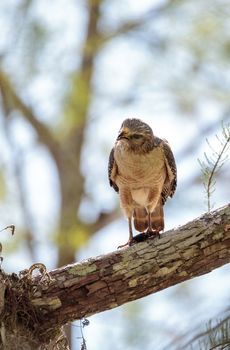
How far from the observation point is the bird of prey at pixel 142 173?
18.8 feet

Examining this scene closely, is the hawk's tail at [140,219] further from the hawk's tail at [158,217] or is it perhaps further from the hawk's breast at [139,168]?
the hawk's breast at [139,168]

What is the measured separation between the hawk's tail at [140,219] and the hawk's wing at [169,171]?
0.68 feet

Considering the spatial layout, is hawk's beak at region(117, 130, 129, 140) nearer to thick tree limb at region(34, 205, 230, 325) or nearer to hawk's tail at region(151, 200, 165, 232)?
hawk's tail at region(151, 200, 165, 232)

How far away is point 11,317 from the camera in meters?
4.14

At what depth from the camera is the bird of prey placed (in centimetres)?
574

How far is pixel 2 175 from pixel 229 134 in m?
6.78

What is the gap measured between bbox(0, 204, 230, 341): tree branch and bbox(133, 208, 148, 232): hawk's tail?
194 cm

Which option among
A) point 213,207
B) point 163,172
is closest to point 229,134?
point 213,207

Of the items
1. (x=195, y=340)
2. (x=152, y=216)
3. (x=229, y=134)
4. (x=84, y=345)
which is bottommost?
(x=195, y=340)

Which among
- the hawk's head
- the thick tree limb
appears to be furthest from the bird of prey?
the thick tree limb

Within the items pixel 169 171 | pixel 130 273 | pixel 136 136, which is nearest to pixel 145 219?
pixel 169 171

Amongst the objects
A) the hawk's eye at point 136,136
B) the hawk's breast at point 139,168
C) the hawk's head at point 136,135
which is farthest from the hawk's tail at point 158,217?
the hawk's eye at point 136,136

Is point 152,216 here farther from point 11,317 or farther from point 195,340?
point 195,340

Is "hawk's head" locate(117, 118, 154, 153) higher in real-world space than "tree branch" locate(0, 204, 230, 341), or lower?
higher
